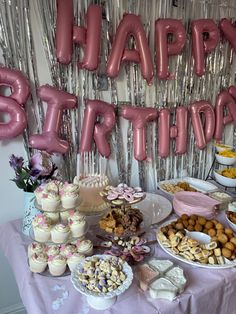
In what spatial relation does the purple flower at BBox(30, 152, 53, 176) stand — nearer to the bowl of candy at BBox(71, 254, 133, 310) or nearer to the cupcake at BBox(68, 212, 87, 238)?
the cupcake at BBox(68, 212, 87, 238)

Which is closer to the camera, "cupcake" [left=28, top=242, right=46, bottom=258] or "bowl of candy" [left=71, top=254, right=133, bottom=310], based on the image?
"bowl of candy" [left=71, top=254, right=133, bottom=310]

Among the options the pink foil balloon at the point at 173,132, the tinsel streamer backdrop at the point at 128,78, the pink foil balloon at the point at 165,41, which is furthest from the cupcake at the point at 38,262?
the pink foil balloon at the point at 165,41

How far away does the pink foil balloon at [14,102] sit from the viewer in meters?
A: 1.15

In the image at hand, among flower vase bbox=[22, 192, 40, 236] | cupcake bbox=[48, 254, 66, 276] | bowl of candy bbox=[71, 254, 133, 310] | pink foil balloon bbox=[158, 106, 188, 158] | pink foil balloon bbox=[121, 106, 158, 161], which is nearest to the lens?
bowl of candy bbox=[71, 254, 133, 310]

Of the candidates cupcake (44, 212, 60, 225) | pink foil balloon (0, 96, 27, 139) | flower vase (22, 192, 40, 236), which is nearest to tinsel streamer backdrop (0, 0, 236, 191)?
pink foil balloon (0, 96, 27, 139)

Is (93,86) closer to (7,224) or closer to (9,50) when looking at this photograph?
(9,50)

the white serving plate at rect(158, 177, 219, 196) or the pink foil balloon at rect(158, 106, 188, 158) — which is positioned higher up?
the pink foil balloon at rect(158, 106, 188, 158)

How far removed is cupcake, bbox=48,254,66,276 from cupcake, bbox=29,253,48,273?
2cm

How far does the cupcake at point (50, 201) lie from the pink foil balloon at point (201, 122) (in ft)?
3.16

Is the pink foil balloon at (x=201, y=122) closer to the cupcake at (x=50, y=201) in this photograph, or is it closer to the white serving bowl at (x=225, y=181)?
the white serving bowl at (x=225, y=181)

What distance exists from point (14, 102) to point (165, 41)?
742mm

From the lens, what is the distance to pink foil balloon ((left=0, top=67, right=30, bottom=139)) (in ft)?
3.77

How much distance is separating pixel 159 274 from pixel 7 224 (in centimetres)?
68

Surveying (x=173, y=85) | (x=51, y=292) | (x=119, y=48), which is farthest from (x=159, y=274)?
(x=173, y=85)
